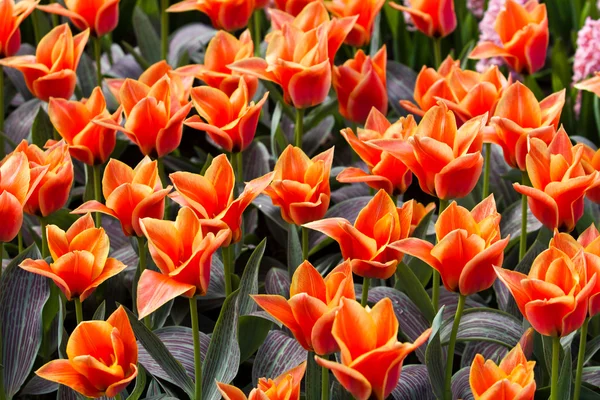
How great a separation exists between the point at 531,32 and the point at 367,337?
2.43ft

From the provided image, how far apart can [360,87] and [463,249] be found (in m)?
0.52

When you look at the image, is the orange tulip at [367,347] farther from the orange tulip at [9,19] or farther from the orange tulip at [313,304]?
the orange tulip at [9,19]

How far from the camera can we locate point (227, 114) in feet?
4.19

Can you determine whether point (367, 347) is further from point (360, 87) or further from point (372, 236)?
point (360, 87)

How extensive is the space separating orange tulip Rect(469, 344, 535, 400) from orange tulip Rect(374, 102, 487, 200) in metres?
0.25

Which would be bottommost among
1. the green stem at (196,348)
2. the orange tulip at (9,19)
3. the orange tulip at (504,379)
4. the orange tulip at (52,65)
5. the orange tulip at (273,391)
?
the green stem at (196,348)

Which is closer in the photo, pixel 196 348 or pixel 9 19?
pixel 196 348

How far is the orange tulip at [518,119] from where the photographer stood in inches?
46.8

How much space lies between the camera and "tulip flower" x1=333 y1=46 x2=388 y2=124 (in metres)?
1.43

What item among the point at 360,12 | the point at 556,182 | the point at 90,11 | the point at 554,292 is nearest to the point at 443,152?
the point at 556,182

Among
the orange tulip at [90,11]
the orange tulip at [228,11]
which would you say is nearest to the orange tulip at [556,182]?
the orange tulip at [228,11]

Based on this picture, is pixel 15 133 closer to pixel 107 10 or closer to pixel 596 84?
pixel 107 10

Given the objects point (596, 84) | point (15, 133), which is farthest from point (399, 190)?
point (15, 133)

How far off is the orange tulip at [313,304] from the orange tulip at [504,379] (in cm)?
13
